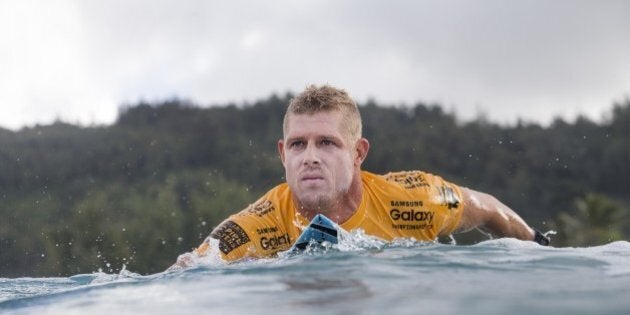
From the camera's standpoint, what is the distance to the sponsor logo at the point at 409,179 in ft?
25.2

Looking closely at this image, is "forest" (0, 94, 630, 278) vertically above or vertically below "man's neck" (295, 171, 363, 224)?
above

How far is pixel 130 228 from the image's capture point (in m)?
60.9

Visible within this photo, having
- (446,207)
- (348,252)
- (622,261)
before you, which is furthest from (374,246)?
(622,261)

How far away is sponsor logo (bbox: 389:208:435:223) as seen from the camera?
7.43 meters

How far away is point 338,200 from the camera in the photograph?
7.17 m

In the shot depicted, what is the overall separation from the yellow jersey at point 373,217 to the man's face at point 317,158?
0.31 m

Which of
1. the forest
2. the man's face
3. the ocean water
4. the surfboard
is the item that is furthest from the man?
the forest

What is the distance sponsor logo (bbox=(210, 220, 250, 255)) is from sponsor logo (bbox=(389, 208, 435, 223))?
1166 mm

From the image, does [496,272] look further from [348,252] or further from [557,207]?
[557,207]

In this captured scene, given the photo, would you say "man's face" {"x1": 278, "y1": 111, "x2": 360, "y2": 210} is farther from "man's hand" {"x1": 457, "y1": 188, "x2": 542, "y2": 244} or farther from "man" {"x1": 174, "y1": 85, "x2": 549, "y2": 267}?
"man's hand" {"x1": 457, "y1": 188, "x2": 542, "y2": 244}

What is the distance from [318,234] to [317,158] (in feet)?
2.17

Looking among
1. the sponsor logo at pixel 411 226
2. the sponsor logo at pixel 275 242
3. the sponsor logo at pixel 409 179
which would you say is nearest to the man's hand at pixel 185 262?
the sponsor logo at pixel 275 242

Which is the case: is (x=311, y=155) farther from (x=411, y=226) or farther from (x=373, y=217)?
(x=411, y=226)

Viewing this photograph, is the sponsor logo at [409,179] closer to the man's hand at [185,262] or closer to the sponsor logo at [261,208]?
the sponsor logo at [261,208]
